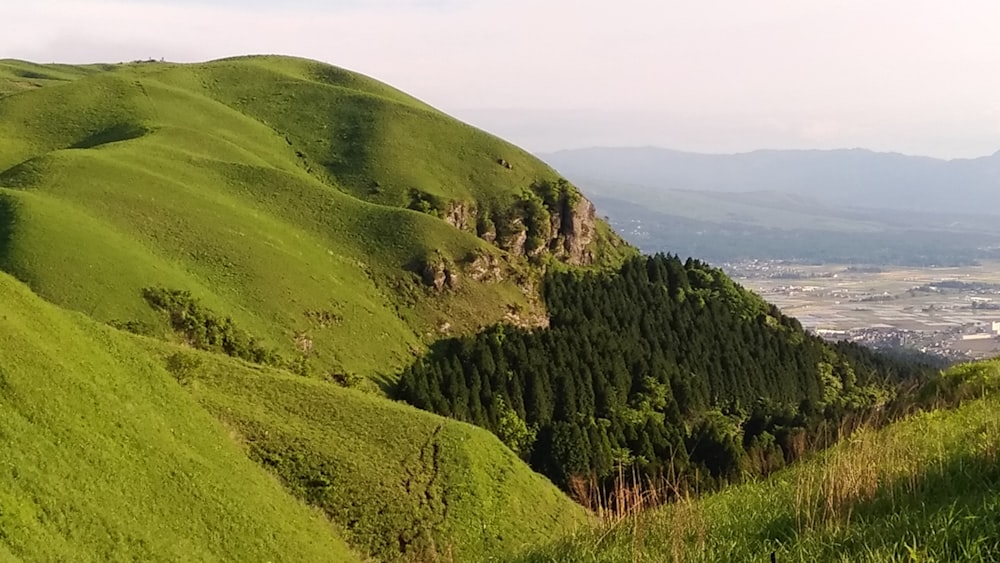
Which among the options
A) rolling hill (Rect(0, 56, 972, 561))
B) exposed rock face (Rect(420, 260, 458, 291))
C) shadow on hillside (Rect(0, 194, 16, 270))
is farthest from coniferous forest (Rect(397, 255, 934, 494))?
shadow on hillside (Rect(0, 194, 16, 270))

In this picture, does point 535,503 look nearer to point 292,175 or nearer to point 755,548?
point 755,548

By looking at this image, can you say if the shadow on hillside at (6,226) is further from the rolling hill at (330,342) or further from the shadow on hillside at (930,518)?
the shadow on hillside at (930,518)

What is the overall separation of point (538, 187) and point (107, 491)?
95.7 meters

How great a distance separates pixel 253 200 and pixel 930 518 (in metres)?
79.9

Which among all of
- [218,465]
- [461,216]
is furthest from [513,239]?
[218,465]

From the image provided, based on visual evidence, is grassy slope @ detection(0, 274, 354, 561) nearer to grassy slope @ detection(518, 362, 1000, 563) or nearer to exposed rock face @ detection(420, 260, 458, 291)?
grassy slope @ detection(518, 362, 1000, 563)

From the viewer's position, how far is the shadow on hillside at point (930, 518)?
816 centimetres

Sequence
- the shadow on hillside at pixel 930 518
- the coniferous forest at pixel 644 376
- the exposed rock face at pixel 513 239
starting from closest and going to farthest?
the shadow on hillside at pixel 930 518 → the coniferous forest at pixel 644 376 → the exposed rock face at pixel 513 239

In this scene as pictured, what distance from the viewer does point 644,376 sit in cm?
8506

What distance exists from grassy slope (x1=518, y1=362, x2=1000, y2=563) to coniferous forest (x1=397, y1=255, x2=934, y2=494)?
30.2 metres

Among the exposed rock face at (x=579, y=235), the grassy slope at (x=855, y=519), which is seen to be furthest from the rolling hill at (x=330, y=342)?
the grassy slope at (x=855, y=519)

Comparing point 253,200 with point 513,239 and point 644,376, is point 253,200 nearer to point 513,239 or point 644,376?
point 513,239

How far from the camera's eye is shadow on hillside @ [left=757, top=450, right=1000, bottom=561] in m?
8.16

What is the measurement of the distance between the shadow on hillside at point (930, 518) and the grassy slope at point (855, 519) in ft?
0.05
